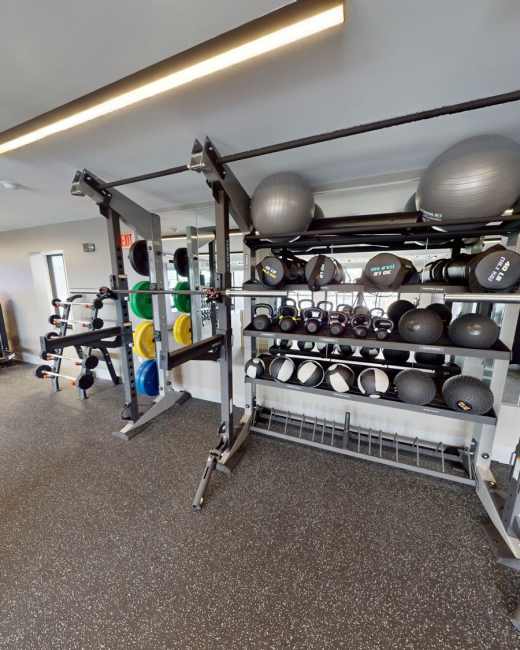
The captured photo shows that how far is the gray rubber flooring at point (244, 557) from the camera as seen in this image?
1040 mm

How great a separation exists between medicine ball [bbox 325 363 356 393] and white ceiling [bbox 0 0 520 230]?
5.18 feet

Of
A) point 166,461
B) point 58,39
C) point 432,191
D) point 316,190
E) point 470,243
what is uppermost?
point 58,39

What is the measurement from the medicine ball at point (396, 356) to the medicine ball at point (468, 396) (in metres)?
0.37

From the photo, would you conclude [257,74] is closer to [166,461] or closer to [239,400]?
[166,461]

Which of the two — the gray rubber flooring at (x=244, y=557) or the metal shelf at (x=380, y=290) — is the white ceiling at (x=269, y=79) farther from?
the gray rubber flooring at (x=244, y=557)

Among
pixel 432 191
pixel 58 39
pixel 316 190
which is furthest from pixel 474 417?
pixel 58 39

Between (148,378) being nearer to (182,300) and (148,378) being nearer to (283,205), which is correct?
(182,300)

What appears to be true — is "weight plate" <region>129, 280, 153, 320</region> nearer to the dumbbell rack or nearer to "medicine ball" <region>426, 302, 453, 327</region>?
the dumbbell rack

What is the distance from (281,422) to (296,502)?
0.88m

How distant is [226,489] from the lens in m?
1.74

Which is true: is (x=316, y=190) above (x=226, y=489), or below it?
above

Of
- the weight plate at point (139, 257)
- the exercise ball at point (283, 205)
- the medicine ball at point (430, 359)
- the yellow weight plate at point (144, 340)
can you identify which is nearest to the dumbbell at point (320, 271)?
the exercise ball at point (283, 205)

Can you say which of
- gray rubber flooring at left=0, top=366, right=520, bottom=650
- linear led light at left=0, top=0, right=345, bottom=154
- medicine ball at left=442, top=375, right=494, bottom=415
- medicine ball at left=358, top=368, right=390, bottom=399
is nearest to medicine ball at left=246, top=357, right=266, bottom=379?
gray rubber flooring at left=0, top=366, right=520, bottom=650

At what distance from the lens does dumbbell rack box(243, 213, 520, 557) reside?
58.1 inches
